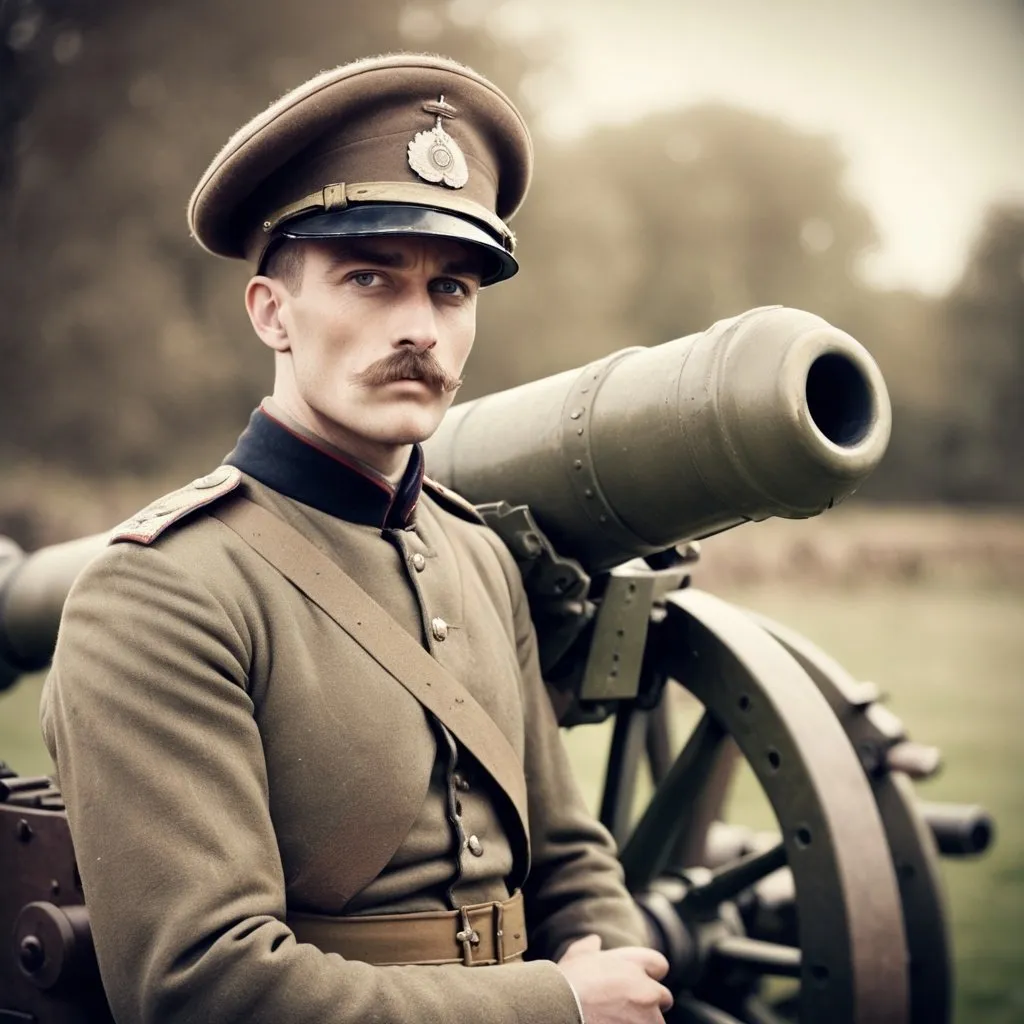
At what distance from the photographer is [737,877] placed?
3.46 metres

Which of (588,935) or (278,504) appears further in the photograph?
(588,935)

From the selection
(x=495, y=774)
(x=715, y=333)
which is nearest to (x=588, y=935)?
(x=495, y=774)

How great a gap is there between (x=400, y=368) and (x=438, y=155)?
40cm

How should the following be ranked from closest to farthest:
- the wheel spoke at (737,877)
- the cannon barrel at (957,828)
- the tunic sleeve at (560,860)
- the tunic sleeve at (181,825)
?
the tunic sleeve at (181,825), the tunic sleeve at (560,860), the wheel spoke at (737,877), the cannon barrel at (957,828)

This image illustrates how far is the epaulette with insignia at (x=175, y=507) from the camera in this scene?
2.12m

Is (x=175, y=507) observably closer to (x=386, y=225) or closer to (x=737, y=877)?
(x=386, y=225)

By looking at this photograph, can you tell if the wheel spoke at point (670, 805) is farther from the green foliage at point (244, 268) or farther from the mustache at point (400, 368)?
the green foliage at point (244, 268)

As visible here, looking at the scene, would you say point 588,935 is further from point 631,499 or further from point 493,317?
point 493,317

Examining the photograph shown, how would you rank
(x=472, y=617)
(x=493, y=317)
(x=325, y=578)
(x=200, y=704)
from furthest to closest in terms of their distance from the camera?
(x=493, y=317) → (x=472, y=617) → (x=325, y=578) → (x=200, y=704)

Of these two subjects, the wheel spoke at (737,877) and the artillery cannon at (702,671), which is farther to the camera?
the wheel spoke at (737,877)

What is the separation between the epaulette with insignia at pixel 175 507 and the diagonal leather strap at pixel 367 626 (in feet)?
0.11

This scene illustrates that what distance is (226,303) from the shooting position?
11531 mm

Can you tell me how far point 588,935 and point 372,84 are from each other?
157 cm

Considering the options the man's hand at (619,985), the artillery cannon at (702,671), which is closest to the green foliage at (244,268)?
the artillery cannon at (702,671)
